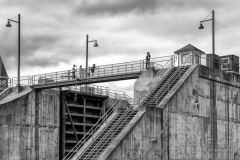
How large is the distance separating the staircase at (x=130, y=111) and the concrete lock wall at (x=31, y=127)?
30.9 feet

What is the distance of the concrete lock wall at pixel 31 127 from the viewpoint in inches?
1387

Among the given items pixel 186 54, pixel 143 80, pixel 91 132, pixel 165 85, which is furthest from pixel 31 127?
pixel 186 54

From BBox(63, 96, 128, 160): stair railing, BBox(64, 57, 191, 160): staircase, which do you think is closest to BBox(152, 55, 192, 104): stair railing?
BBox(64, 57, 191, 160): staircase

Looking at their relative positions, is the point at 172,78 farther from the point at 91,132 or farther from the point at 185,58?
the point at 91,132

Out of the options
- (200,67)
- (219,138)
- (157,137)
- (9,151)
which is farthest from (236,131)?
(9,151)

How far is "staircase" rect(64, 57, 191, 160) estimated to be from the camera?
26094mm

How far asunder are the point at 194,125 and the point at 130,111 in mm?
4940

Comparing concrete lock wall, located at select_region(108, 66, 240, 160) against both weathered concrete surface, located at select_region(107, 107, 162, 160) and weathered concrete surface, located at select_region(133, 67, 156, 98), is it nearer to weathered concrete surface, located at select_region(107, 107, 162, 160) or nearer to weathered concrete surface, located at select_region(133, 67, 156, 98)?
weathered concrete surface, located at select_region(107, 107, 162, 160)

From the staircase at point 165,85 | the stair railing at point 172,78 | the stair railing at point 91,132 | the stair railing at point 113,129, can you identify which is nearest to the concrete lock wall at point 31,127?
the stair railing at point 91,132

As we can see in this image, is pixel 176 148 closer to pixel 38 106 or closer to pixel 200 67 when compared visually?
pixel 200 67

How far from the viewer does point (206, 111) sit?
105 ft

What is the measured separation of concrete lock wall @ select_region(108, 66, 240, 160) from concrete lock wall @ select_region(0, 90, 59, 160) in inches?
531

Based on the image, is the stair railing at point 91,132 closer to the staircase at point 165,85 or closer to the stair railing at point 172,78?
the staircase at point 165,85

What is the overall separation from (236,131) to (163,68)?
8818mm
